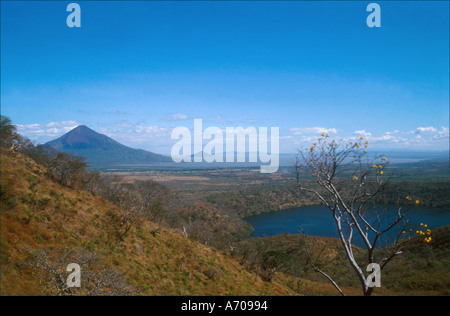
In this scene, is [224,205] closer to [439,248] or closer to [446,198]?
[439,248]

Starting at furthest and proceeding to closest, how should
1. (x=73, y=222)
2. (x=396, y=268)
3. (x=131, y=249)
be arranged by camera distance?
1. (x=396, y=268)
2. (x=131, y=249)
3. (x=73, y=222)

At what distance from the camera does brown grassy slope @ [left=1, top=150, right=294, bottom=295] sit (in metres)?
6.47

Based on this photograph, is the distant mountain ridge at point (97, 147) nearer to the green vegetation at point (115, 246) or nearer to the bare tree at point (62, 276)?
the green vegetation at point (115, 246)

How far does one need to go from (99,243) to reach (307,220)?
5072 centimetres

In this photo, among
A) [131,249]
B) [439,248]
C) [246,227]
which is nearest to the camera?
[131,249]

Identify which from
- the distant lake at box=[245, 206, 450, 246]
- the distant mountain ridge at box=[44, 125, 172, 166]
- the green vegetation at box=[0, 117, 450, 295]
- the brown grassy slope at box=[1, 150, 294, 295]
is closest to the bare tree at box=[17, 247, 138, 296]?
the green vegetation at box=[0, 117, 450, 295]

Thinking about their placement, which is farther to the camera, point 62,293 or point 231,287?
point 231,287

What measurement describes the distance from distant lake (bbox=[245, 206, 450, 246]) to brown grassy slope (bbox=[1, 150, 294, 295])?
28.7 metres

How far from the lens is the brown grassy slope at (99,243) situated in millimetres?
6467

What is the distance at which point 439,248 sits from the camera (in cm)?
2072

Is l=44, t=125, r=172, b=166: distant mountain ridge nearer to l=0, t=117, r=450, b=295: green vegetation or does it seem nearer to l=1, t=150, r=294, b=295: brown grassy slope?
l=0, t=117, r=450, b=295: green vegetation
